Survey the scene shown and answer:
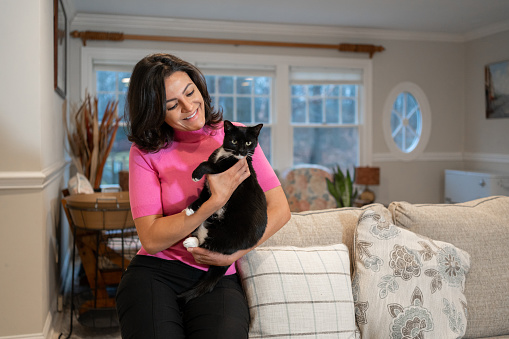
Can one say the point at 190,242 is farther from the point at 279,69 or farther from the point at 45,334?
the point at 279,69

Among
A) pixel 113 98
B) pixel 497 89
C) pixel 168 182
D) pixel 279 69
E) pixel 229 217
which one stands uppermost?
pixel 279 69

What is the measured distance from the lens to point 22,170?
2.25m

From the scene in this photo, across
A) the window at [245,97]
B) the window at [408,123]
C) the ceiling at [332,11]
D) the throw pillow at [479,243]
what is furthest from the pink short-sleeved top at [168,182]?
the window at [408,123]

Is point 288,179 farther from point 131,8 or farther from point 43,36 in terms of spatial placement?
point 43,36

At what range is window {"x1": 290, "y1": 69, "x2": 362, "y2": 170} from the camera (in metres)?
5.34

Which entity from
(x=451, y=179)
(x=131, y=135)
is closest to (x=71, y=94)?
(x=131, y=135)

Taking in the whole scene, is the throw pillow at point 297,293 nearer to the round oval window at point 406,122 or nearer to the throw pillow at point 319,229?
the throw pillow at point 319,229

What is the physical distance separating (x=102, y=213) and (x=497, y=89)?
184 inches

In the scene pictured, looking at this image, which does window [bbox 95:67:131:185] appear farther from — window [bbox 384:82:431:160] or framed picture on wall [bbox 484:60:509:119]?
framed picture on wall [bbox 484:60:509:119]

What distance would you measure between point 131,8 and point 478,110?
4290 millimetres

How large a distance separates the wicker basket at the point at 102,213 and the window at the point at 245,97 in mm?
2759

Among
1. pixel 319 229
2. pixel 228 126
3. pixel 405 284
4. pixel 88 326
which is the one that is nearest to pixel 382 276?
pixel 405 284

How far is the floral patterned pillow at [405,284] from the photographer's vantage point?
147cm

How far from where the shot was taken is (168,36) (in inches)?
190
